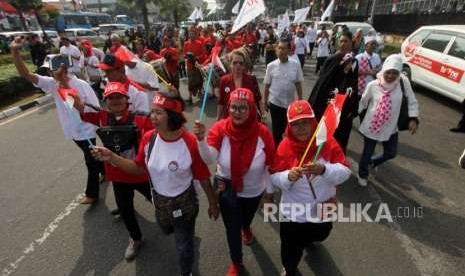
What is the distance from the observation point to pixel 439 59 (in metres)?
8.55

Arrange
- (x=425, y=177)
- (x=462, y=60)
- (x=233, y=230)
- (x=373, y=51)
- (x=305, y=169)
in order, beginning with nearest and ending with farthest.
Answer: (x=305, y=169)
(x=233, y=230)
(x=425, y=177)
(x=373, y=51)
(x=462, y=60)

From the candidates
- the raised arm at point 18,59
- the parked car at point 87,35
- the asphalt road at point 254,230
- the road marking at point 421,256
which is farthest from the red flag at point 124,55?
the parked car at point 87,35

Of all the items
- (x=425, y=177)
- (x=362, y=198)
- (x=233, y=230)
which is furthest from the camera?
(x=425, y=177)

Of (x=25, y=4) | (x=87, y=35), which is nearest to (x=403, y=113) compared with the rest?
(x=25, y=4)

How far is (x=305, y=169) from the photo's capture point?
2238 mm

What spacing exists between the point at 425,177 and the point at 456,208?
0.83 m

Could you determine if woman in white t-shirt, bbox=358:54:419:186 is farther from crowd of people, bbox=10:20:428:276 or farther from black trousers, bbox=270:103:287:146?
black trousers, bbox=270:103:287:146

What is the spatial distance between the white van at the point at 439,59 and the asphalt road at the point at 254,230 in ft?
9.72

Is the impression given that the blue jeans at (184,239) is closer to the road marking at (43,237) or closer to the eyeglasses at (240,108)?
the eyeglasses at (240,108)

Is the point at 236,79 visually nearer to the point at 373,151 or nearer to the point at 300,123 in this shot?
the point at 300,123

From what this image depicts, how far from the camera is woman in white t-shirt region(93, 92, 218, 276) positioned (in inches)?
92.7

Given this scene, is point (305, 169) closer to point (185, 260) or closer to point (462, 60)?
point (185, 260)

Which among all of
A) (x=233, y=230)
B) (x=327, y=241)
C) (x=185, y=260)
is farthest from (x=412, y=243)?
(x=185, y=260)

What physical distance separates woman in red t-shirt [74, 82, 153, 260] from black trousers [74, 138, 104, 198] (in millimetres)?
820
